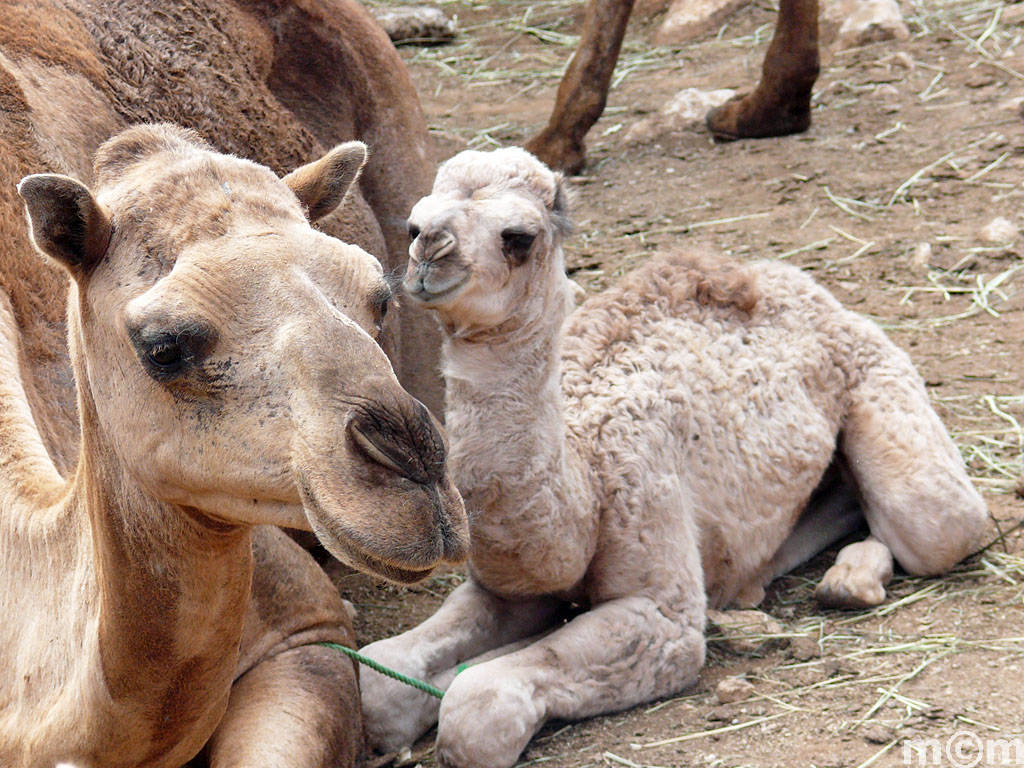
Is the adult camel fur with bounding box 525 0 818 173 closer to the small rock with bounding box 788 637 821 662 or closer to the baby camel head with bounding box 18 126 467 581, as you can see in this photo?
the small rock with bounding box 788 637 821 662

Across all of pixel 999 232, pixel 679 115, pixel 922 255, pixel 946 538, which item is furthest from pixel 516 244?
pixel 679 115

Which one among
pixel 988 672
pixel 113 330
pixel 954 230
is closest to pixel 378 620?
pixel 988 672

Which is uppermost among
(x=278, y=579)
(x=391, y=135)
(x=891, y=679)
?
(x=391, y=135)

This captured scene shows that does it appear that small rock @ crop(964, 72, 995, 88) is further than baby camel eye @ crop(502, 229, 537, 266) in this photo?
Yes

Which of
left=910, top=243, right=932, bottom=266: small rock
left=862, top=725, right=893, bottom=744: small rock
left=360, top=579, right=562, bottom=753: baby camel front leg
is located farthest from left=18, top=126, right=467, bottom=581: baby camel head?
left=910, top=243, right=932, bottom=266: small rock

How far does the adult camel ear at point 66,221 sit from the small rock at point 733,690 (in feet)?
6.95

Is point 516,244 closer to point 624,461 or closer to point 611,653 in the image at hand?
point 624,461

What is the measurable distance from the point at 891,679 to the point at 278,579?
1.73 m

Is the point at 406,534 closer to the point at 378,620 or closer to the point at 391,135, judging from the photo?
the point at 378,620

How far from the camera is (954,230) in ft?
21.7

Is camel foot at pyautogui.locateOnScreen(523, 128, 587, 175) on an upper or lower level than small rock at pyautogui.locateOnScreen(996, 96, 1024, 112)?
lower

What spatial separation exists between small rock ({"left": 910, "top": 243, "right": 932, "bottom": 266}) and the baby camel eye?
3436 millimetres

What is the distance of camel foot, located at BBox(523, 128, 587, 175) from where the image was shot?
770cm

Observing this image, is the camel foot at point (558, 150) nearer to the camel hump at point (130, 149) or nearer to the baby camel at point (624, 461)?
the baby camel at point (624, 461)
